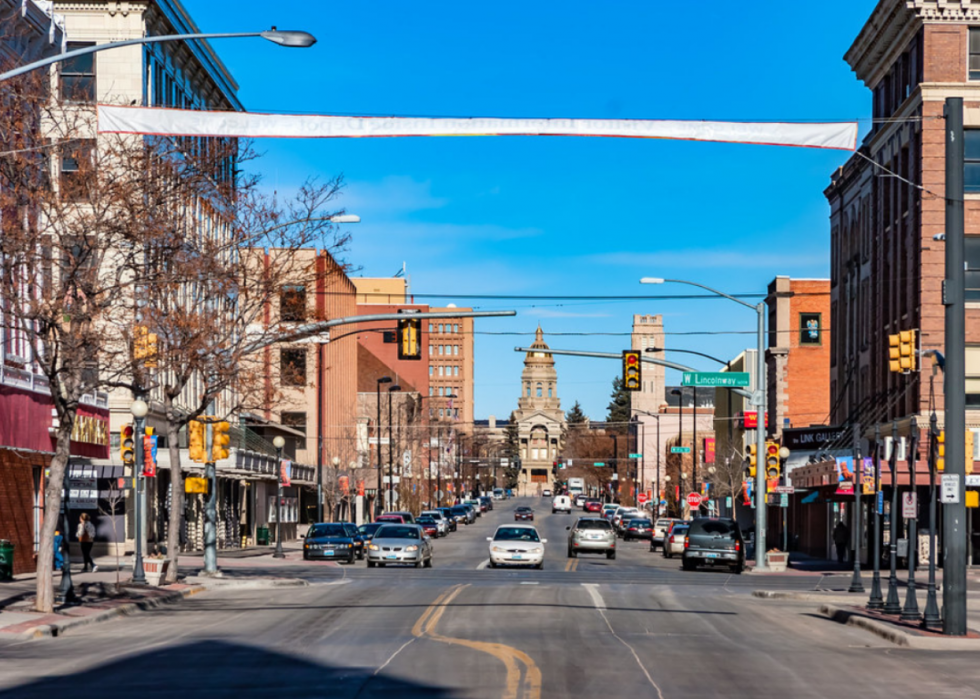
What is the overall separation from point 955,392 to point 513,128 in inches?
323

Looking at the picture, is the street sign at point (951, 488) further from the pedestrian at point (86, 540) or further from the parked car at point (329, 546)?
the parked car at point (329, 546)

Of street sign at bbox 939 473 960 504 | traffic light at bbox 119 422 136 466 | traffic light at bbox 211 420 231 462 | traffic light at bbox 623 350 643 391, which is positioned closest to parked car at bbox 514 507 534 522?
traffic light at bbox 623 350 643 391

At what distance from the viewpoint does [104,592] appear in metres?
30.1

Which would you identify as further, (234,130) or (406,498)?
(406,498)

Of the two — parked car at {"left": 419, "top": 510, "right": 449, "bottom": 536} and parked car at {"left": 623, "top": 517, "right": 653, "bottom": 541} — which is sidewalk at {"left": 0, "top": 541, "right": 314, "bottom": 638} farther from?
parked car at {"left": 623, "top": 517, "right": 653, "bottom": 541}

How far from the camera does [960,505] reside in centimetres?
2225

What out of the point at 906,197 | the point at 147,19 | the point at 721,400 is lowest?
the point at 721,400

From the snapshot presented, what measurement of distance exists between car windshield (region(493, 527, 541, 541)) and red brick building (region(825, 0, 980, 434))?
14.6 metres

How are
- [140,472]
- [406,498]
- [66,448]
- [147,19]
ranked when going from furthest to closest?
1. [406,498]
2. [147,19]
3. [140,472]
4. [66,448]

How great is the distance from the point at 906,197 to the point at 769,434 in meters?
29.8

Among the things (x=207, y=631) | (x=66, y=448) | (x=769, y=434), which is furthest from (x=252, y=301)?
(x=769, y=434)

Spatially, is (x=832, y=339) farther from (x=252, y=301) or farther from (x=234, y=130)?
(x=234, y=130)

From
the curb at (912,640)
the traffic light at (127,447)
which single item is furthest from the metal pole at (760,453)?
the traffic light at (127,447)

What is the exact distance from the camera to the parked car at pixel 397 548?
48.2 m
